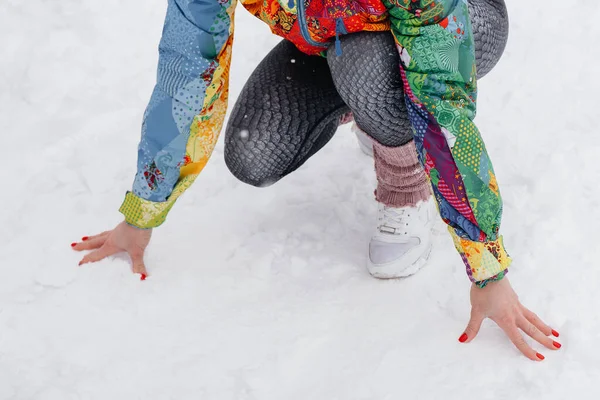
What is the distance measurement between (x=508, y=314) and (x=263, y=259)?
1.77 feet

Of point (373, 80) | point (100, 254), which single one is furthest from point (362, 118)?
point (100, 254)

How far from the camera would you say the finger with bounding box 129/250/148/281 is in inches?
60.7

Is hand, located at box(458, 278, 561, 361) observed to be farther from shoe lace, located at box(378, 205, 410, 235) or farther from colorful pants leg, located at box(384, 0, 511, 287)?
shoe lace, located at box(378, 205, 410, 235)

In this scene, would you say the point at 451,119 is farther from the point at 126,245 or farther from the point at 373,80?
the point at 126,245

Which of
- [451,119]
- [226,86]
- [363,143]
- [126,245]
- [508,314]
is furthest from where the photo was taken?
[363,143]

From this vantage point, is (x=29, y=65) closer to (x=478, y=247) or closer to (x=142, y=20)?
(x=142, y=20)

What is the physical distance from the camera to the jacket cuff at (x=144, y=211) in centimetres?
143

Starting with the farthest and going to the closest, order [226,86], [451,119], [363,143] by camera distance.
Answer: [363,143], [226,86], [451,119]

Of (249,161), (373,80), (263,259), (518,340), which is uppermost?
(373,80)

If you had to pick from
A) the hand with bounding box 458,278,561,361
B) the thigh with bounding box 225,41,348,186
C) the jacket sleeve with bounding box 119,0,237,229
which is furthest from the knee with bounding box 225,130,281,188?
the hand with bounding box 458,278,561,361

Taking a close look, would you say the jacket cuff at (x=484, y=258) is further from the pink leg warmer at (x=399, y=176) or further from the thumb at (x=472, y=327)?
the pink leg warmer at (x=399, y=176)

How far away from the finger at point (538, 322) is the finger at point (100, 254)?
0.79 m

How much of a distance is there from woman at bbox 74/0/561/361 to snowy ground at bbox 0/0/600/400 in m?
0.07

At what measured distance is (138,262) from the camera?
1.54 metres
